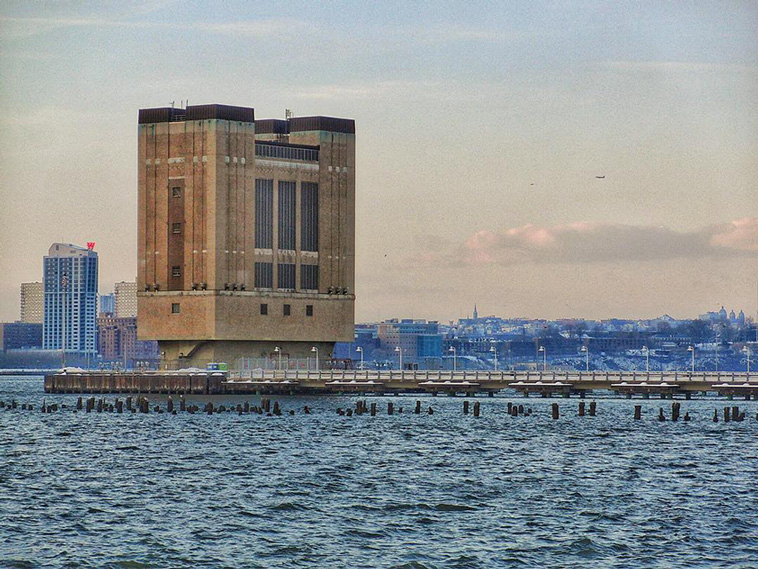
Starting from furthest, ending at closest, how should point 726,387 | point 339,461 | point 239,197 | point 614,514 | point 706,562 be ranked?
point 239,197 → point 726,387 → point 339,461 → point 614,514 → point 706,562

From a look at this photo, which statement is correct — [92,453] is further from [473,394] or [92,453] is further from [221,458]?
[473,394]

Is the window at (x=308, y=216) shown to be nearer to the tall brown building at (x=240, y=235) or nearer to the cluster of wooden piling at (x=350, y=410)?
the tall brown building at (x=240, y=235)

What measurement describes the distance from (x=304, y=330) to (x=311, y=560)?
12481 centimetres

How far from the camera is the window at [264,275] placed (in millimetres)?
172375

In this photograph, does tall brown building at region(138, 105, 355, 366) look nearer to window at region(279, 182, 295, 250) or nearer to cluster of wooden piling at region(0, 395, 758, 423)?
window at region(279, 182, 295, 250)

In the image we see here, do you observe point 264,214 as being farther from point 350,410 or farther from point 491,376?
point 350,410

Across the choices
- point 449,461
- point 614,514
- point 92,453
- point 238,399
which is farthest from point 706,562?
point 238,399

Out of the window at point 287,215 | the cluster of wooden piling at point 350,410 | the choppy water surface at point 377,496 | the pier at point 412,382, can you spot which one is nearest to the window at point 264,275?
the window at point 287,215

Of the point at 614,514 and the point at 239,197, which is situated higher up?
the point at 239,197

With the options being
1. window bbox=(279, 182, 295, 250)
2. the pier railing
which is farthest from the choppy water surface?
window bbox=(279, 182, 295, 250)

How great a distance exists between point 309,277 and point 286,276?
3.17m

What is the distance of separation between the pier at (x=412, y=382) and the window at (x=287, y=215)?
18.2m

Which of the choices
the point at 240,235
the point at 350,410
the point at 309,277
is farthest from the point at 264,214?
the point at 350,410

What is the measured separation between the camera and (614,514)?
60.6 metres
